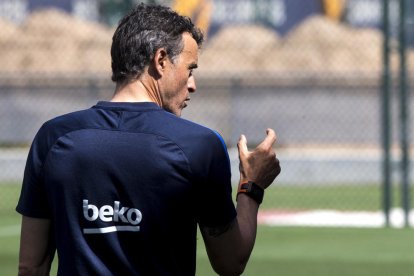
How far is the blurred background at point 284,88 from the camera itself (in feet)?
42.2

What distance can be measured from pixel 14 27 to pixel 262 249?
2010cm

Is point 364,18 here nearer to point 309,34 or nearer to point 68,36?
point 309,34

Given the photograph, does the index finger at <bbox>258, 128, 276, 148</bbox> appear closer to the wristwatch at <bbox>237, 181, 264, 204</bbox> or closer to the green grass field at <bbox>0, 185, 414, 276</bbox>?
the wristwatch at <bbox>237, 181, 264, 204</bbox>

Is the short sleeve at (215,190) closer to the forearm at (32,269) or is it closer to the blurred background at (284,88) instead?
the forearm at (32,269)

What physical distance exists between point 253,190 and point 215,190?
0.20 m

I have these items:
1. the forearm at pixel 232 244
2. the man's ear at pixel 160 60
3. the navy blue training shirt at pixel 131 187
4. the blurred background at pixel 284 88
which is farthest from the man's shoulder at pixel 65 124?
the blurred background at pixel 284 88

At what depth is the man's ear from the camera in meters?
3.44

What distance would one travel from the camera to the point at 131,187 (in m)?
3.35

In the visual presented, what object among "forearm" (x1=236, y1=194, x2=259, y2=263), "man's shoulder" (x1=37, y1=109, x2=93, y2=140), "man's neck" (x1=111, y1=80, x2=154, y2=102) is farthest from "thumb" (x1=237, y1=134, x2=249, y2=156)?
"man's shoulder" (x1=37, y1=109, x2=93, y2=140)

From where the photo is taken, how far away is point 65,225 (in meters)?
3.42

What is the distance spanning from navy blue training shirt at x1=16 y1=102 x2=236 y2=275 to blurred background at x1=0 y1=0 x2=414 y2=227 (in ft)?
4.99

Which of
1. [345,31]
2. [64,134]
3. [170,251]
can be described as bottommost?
[345,31]

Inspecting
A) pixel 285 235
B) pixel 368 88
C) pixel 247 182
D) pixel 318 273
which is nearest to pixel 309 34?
pixel 368 88

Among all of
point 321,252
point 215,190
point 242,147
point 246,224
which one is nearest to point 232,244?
point 246,224
